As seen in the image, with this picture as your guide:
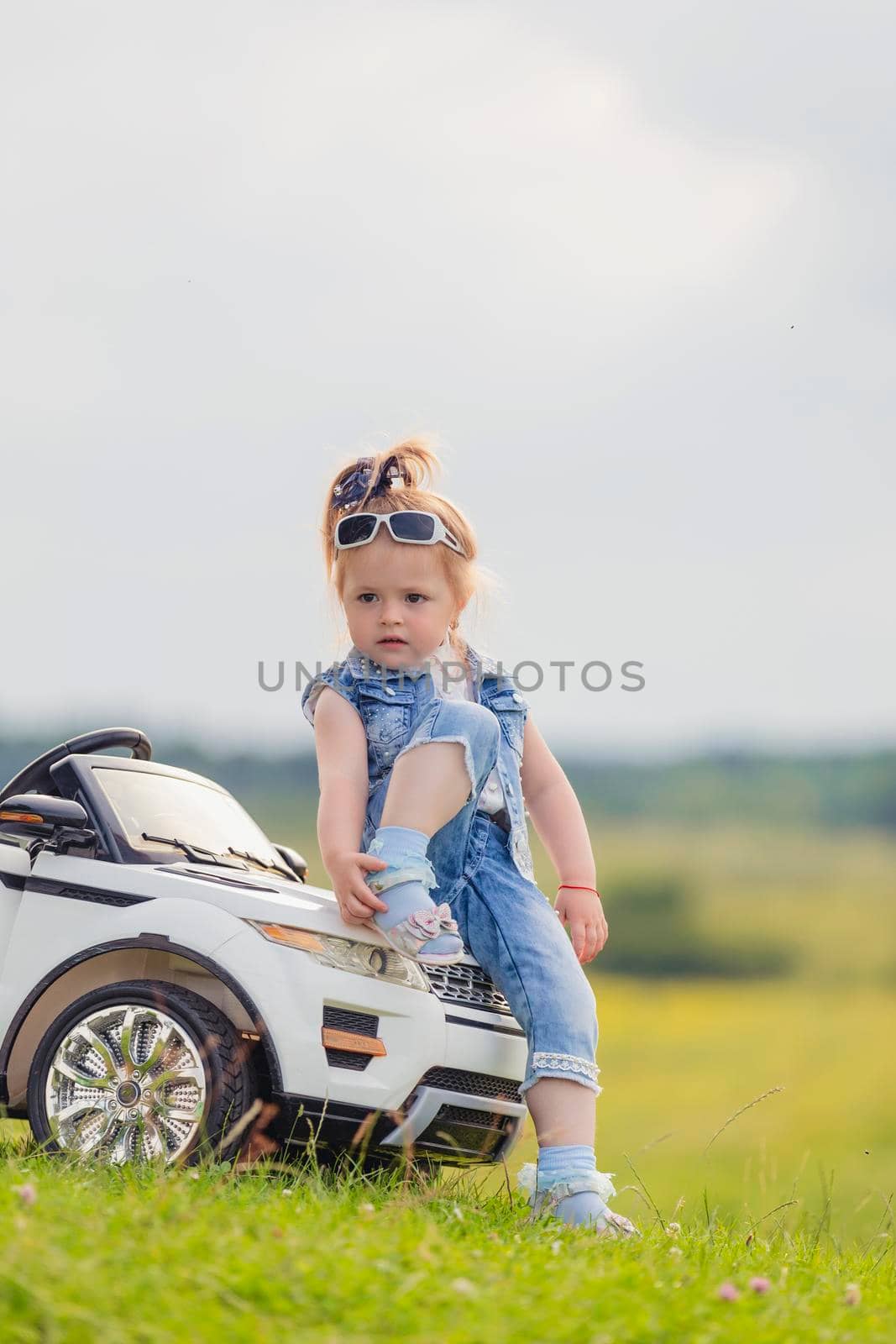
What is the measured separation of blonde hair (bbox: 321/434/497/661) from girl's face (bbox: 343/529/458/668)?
0.07m

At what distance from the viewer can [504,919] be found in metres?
4.81

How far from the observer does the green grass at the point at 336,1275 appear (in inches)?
108

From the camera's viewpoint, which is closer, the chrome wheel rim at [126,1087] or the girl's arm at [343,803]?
the chrome wheel rim at [126,1087]

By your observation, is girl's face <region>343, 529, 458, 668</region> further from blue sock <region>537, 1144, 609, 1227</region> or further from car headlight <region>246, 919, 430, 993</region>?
blue sock <region>537, 1144, 609, 1227</region>

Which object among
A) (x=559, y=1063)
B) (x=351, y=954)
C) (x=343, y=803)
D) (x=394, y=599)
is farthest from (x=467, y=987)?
(x=394, y=599)

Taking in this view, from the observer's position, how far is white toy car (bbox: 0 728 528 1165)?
4305mm

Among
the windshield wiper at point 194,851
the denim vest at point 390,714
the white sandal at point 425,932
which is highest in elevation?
the denim vest at point 390,714

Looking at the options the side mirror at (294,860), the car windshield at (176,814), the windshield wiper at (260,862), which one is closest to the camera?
the car windshield at (176,814)

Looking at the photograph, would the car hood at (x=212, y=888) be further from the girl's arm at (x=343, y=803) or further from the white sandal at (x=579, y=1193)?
the white sandal at (x=579, y=1193)

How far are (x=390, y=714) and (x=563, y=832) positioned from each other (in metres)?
0.86

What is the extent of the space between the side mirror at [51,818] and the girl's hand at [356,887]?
0.92 metres

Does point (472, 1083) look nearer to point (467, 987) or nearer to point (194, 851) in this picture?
point (467, 987)

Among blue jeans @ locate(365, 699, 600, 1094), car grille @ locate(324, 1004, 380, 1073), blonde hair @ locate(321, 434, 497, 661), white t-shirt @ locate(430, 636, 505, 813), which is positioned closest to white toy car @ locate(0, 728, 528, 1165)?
car grille @ locate(324, 1004, 380, 1073)

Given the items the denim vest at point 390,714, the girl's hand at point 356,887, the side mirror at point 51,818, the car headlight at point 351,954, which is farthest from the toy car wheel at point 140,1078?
the denim vest at point 390,714
